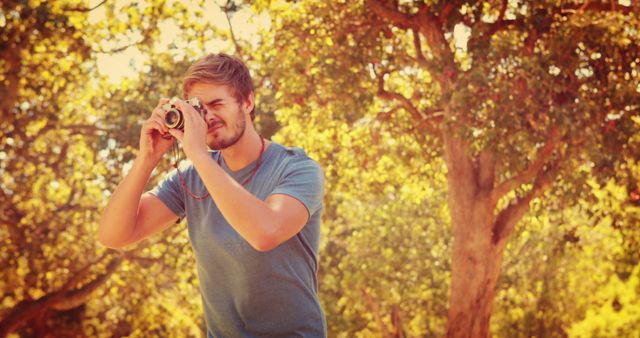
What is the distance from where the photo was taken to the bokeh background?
10156 millimetres

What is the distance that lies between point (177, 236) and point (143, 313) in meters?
3.98

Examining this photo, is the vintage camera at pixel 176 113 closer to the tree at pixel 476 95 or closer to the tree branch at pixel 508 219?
the tree at pixel 476 95

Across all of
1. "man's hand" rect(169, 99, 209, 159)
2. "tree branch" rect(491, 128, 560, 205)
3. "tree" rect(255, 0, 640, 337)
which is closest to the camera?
"man's hand" rect(169, 99, 209, 159)

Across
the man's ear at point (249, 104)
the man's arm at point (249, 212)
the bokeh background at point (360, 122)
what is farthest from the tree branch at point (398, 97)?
the man's arm at point (249, 212)

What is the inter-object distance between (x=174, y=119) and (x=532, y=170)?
9477 mm

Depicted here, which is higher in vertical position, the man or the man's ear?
the man's ear

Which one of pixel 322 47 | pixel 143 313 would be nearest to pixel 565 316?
pixel 143 313

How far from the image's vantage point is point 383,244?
74.5 ft

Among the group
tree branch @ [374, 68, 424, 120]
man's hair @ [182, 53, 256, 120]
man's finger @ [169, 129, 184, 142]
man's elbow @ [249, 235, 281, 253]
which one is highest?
tree branch @ [374, 68, 424, 120]

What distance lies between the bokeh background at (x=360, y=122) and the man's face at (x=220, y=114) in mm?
7585

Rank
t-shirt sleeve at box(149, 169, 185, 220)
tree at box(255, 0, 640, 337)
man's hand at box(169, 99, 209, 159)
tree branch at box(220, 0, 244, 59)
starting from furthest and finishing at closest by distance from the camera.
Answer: tree branch at box(220, 0, 244, 59)
tree at box(255, 0, 640, 337)
t-shirt sleeve at box(149, 169, 185, 220)
man's hand at box(169, 99, 209, 159)

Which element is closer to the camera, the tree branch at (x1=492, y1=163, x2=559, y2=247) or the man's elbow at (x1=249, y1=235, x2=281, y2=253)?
the man's elbow at (x1=249, y1=235, x2=281, y2=253)

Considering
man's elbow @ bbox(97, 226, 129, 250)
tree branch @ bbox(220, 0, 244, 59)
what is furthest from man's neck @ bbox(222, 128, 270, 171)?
tree branch @ bbox(220, 0, 244, 59)

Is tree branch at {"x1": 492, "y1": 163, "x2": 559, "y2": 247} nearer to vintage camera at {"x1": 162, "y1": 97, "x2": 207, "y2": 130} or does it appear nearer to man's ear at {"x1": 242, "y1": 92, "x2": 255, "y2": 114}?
man's ear at {"x1": 242, "y1": 92, "x2": 255, "y2": 114}
